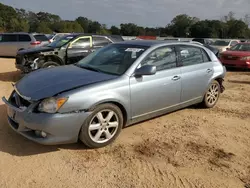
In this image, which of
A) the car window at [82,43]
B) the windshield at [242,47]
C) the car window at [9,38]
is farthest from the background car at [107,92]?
the car window at [9,38]

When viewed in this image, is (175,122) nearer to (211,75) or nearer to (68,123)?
(211,75)

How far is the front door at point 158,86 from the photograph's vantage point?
4395mm

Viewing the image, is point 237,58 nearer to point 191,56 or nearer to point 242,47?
point 242,47

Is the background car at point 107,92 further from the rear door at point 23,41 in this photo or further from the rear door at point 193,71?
the rear door at point 23,41

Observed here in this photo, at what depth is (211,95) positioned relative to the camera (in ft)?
20.1

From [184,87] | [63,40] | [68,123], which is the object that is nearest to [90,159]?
[68,123]

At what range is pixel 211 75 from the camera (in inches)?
232

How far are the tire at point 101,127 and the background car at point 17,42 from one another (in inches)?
530

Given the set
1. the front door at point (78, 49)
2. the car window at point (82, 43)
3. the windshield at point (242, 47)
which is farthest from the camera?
the windshield at point (242, 47)

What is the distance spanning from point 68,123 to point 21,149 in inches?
34.0

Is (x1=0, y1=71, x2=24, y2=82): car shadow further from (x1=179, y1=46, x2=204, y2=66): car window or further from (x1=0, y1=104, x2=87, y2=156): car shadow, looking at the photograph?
(x1=179, y1=46, x2=204, y2=66): car window

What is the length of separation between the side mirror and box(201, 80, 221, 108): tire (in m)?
2.11

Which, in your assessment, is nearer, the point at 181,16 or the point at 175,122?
the point at 175,122

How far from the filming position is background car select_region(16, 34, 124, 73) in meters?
8.78
